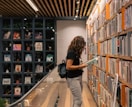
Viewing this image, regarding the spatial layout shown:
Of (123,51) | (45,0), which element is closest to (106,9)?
(123,51)

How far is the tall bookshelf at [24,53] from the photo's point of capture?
1212 centimetres

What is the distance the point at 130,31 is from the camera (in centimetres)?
311

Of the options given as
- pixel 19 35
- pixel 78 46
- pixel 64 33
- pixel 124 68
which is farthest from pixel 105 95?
pixel 19 35

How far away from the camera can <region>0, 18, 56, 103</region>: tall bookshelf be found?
39.8 ft

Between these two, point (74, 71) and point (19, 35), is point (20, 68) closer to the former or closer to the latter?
point (19, 35)

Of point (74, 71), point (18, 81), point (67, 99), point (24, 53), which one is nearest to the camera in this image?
→ point (74, 71)

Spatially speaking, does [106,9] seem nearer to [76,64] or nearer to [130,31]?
[76,64]

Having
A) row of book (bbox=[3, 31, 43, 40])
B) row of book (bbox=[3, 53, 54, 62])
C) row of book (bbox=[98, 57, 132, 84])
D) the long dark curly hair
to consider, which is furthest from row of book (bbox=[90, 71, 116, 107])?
row of book (bbox=[3, 31, 43, 40])

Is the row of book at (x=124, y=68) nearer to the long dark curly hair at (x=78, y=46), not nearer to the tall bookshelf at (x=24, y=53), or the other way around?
the long dark curly hair at (x=78, y=46)

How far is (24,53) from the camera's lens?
40.5ft

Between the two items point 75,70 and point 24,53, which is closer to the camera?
point 75,70

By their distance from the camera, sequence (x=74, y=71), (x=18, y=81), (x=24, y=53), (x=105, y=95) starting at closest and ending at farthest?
(x=74, y=71) → (x=105, y=95) → (x=18, y=81) → (x=24, y=53)

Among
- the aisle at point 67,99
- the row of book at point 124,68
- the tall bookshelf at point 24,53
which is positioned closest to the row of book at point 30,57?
the tall bookshelf at point 24,53

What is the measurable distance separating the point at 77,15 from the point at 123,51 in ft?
27.6
